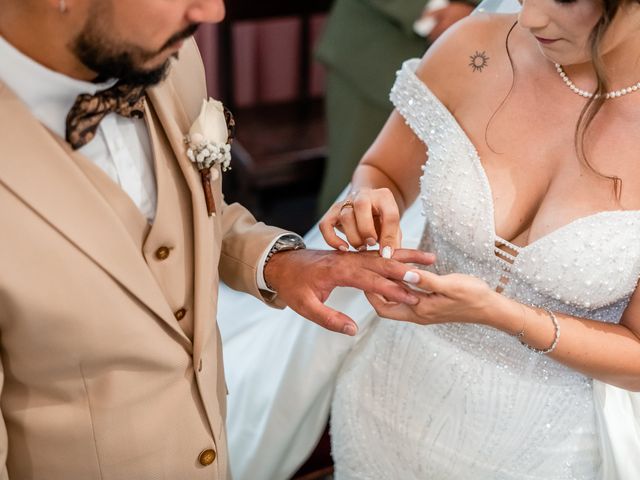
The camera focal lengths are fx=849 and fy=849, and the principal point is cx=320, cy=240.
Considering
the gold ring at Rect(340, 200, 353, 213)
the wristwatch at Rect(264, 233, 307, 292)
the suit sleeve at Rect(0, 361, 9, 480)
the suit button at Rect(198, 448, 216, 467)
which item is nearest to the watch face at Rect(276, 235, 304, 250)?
the wristwatch at Rect(264, 233, 307, 292)

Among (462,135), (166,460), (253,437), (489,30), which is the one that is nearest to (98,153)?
(166,460)

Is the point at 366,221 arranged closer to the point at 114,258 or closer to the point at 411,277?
the point at 411,277

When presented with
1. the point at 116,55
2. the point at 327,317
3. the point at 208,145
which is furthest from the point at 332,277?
the point at 116,55

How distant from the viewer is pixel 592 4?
4.66 feet

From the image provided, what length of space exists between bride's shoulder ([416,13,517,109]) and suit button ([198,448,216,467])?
32.8 inches

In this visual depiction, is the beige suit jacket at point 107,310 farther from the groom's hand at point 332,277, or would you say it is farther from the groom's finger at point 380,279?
the groom's finger at point 380,279

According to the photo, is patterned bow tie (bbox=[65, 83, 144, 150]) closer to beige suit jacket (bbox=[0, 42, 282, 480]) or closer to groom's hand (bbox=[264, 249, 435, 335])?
beige suit jacket (bbox=[0, 42, 282, 480])

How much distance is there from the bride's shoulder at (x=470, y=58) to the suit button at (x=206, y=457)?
83cm

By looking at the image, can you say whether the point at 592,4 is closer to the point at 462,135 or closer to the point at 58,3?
the point at 462,135

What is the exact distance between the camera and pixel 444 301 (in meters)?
1.42

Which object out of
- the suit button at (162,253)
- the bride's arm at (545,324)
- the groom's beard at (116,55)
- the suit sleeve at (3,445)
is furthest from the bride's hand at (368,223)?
the suit sleeve at (3,445)

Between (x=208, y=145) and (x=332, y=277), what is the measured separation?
0.31 meters

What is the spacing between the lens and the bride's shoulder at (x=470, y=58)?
1702 mm

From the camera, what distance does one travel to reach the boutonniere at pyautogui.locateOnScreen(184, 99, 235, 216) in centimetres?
131
